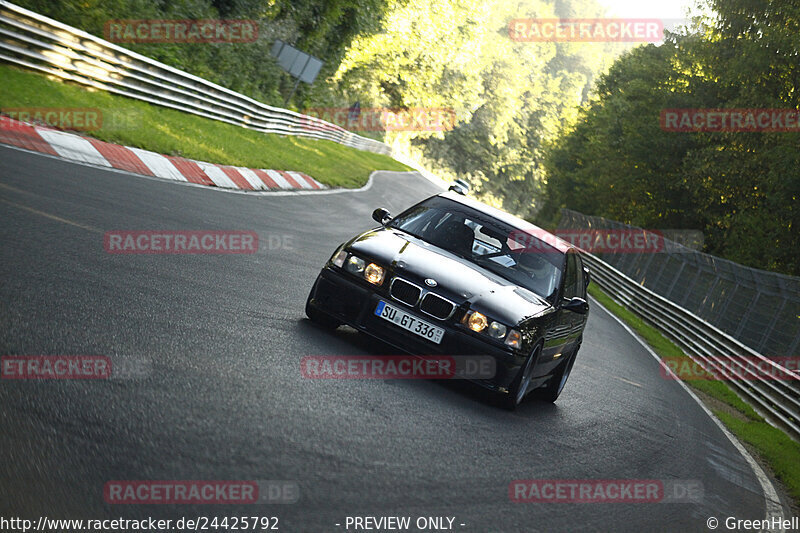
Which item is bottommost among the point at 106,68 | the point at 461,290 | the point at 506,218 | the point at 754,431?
the point at 754,431

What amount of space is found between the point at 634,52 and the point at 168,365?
193 feet

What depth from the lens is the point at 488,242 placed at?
322 inches

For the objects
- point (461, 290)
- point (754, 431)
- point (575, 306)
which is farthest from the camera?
point (754, 431)

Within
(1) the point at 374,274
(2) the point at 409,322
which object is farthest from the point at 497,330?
(1) the point at 374,274

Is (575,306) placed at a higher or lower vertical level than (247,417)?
higher

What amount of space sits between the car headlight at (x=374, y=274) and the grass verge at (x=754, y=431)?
462 cm

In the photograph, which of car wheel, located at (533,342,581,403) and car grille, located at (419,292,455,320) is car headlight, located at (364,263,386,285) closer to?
car grille, located at (419,292,455,320)

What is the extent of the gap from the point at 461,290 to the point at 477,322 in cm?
29

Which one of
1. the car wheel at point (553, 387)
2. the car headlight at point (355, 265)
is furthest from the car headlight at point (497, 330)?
the car wheel at point (553, 387)

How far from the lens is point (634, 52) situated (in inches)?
2346

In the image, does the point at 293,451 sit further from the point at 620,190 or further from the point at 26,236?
the point at 620,190

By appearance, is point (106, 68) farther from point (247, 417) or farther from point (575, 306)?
point (247, 417)

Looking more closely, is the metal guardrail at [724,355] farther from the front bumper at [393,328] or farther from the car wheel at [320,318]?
the car wheel at [320,318]

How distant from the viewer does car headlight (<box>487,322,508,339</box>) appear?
6.88m
